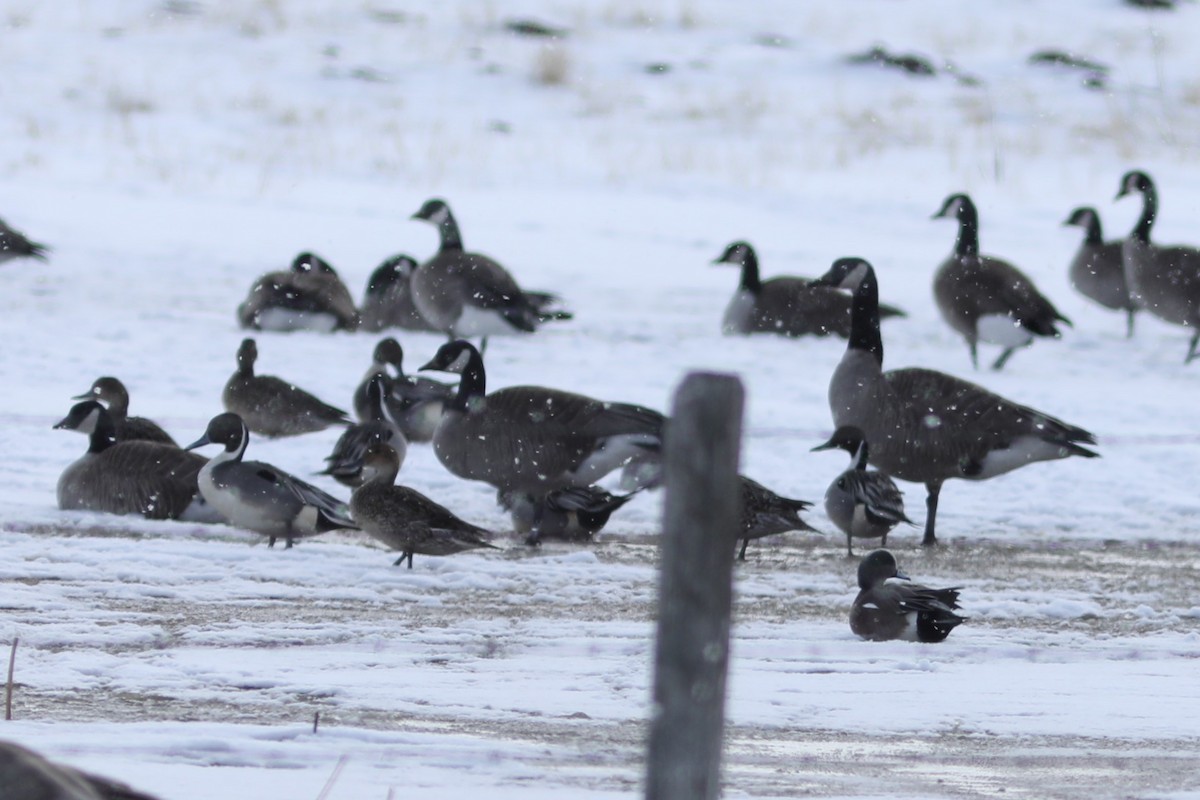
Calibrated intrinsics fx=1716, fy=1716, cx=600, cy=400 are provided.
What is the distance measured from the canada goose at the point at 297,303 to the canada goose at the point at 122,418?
429cm

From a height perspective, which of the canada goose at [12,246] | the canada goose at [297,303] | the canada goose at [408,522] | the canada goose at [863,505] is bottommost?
the canada goose at [408,522]

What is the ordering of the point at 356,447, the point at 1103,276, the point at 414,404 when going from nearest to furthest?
the point at 356,447 < the point at 414,404 < the point at 1103,276

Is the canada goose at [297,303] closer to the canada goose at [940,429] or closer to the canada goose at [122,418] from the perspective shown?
the canada goose at [122,418]

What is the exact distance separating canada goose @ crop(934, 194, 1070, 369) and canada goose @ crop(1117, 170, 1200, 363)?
156 cm

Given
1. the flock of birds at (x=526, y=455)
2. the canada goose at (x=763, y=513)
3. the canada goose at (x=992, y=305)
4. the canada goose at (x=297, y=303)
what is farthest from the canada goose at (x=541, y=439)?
the canada goose at (x=992, y=305)

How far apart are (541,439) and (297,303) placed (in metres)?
6.39

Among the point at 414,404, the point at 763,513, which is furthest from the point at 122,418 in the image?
Answer: the point at 763,513

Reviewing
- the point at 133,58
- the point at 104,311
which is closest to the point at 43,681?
the point at 104,311

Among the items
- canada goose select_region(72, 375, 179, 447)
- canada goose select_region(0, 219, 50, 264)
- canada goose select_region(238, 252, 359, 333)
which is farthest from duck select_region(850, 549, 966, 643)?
canada goose select_region(0, 219, 50, 264)

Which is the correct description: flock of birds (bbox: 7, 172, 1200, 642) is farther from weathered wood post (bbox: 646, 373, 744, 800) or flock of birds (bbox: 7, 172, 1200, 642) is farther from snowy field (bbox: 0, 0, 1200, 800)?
weathered wood post (bbox: 646, 373, 744, 800)

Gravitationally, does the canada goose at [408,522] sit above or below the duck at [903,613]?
above

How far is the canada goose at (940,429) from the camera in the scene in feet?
30.6

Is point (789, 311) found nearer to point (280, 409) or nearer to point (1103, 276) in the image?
point (1103, 276)

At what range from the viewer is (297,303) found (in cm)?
1484
